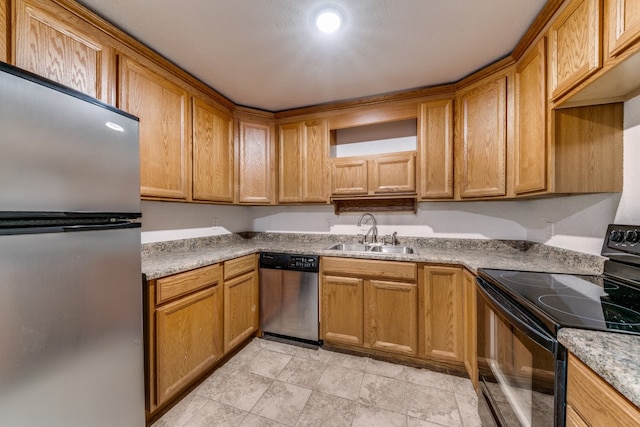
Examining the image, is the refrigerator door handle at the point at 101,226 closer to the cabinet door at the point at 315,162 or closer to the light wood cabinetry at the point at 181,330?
the light wood cabinetry at the point at 181,330

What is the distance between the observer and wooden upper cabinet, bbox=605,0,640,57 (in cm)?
87

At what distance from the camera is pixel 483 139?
1907mm

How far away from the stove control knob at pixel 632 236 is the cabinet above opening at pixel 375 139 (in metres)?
1.58

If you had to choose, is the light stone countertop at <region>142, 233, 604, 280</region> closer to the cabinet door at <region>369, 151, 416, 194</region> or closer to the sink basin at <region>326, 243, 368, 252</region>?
the sink basin at <region>326, 243, 368, 252</region>

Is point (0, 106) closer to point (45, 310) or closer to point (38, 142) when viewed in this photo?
point (38, 142)

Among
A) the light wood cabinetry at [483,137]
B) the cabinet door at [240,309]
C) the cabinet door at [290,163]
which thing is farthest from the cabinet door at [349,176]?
the cabinet door at [240,309]

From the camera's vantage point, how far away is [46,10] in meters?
1.18

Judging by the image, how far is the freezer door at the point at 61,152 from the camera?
2.51ft

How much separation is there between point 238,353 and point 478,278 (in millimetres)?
1981

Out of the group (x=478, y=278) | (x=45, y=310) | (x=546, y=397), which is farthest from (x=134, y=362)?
(x=478, y=278)

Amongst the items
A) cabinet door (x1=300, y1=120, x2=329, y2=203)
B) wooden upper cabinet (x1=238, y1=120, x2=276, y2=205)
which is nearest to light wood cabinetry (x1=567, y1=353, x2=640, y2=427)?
cabinet door (x1=300, y1=120, x2=329, y2=203)

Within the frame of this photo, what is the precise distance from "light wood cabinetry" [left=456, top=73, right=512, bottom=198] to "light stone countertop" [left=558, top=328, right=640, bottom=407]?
1341mm

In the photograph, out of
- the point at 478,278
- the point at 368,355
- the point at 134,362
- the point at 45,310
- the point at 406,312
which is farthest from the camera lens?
the point at 368,355

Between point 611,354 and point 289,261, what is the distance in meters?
1.94
